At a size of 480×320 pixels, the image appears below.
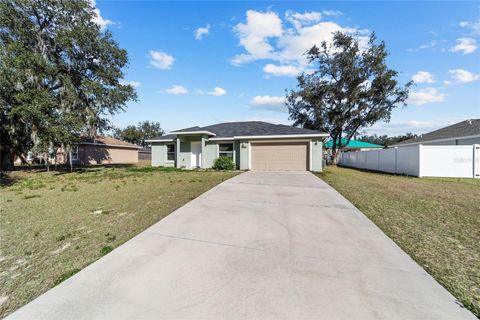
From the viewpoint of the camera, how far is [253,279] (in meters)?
2.56

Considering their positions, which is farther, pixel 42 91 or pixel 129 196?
pixel 42 91

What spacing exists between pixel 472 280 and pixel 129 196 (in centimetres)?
783

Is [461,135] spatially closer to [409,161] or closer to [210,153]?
[409,161]

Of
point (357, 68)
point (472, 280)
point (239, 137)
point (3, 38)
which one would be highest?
point (357, 68)

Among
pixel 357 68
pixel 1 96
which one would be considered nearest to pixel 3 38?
pixel 1 96

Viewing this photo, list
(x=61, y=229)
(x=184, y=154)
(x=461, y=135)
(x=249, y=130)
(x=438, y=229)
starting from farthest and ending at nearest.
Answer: (x=184, y=154) < (x=461, y=135) < (x=249, y=130) < (x=61, y=229) < (x=438, y=229)

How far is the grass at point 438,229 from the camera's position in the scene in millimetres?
2641

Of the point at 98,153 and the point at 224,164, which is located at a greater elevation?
the point at 98,153

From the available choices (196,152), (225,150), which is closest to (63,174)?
(196,152)

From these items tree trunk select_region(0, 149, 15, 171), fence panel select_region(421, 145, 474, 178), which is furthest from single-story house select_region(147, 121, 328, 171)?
tree trunk select_region(0, 149, 15, 171)

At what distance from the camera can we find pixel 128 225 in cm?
446

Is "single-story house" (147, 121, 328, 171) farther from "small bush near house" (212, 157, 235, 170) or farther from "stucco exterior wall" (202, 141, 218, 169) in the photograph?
"small bush near house" (212, 157, 235, 170)

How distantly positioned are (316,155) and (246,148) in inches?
188

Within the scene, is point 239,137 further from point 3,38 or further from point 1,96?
point 3,38
